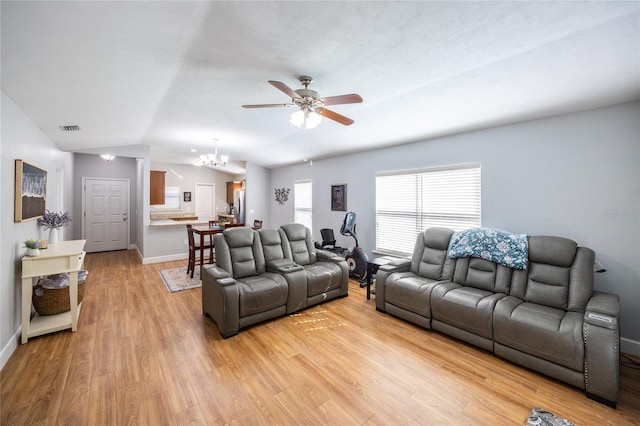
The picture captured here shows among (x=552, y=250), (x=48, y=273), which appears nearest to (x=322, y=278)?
(x=552, y=250)

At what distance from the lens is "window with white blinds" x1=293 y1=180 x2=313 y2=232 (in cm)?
671

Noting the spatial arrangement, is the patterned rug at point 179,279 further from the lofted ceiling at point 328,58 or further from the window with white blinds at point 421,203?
the window with white blinds at point 421,203

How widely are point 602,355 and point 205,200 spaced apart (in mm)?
9488

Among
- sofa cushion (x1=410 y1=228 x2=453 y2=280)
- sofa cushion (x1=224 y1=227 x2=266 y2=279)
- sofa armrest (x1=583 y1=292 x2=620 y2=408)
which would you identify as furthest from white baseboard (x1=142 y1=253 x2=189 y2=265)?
sofa armrest (x1=583 y1=292 x2=620 y2=408)

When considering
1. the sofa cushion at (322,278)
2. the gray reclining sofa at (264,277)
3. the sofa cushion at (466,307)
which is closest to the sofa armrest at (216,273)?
the gray reclining sofa at (264,277)

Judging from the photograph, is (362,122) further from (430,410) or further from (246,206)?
(246,206)

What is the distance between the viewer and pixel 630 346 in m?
2.60

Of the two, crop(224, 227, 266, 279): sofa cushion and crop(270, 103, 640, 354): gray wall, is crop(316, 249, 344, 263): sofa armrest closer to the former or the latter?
crop(224, 227, 266, 279): sofa cushion

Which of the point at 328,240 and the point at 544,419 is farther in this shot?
the point at 328,240

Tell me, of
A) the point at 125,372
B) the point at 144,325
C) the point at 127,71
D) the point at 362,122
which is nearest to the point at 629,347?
the point at 362,122

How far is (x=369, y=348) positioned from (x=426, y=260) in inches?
59.0

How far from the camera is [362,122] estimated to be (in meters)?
3.96

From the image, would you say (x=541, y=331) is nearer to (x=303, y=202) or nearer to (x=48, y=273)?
(x=48, y=273)

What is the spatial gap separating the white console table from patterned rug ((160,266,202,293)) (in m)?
1.40
